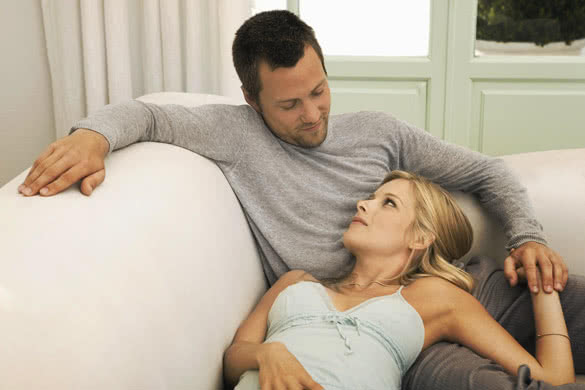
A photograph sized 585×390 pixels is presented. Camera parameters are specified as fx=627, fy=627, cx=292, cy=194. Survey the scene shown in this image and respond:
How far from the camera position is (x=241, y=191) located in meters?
1.48

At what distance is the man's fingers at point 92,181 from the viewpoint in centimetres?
109

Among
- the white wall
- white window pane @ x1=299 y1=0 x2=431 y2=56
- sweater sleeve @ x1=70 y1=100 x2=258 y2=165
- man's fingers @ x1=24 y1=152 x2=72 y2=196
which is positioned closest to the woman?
sweater sleeve @ x1=70 y1=100 x2=258 y2=165

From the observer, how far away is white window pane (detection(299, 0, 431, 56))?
120 inches

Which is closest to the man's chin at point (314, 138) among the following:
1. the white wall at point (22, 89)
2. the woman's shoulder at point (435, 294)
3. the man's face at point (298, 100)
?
the man's face at point (298, 100)

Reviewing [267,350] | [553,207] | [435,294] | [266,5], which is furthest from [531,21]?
[267,350]

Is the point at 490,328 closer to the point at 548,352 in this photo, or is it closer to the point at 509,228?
the point at 548,352

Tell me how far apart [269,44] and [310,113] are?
0.18m

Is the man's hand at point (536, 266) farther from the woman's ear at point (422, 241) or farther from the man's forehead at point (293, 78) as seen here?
the man's forehead at point (293, 78)

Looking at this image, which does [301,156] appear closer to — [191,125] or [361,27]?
[191,125]

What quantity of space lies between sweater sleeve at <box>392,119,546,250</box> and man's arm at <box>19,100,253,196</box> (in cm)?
40

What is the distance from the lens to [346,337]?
1.12 meters

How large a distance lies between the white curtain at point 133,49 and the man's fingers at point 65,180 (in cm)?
143

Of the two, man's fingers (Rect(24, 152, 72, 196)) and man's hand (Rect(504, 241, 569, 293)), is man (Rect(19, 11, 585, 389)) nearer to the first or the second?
man's hand (Rect(504, 241, 569, 293))

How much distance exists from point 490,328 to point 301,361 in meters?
0.37
